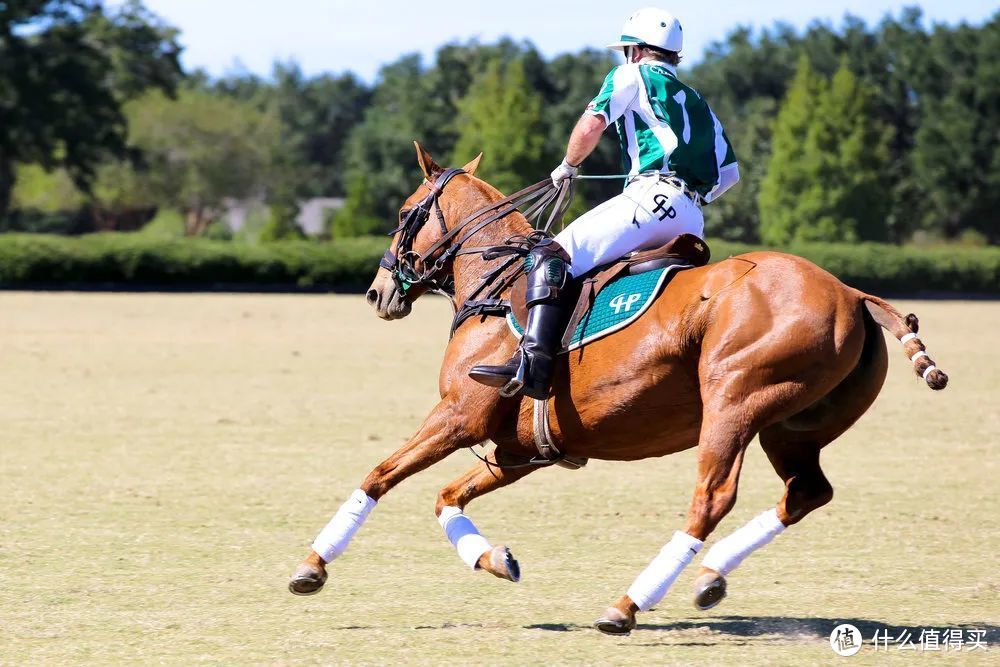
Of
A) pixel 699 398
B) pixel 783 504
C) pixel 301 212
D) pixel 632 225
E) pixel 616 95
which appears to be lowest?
pixel 301 212

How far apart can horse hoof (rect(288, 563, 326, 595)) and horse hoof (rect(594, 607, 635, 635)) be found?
137cm

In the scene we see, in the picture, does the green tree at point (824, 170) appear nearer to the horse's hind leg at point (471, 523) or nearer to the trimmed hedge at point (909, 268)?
the trimmed hedge at point (909, 268)

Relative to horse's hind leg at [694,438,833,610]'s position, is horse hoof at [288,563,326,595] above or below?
below

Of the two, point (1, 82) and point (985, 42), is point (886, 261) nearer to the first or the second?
point (985, 42)

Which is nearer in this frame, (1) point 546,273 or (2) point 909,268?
(1) point 546,273

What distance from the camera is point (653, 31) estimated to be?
682cm

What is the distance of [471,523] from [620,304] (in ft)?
4.29

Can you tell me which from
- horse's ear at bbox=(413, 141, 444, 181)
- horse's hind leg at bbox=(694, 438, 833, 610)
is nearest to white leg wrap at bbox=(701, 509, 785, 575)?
horse's hind leg at bbox=(694, 438, 833, 610)

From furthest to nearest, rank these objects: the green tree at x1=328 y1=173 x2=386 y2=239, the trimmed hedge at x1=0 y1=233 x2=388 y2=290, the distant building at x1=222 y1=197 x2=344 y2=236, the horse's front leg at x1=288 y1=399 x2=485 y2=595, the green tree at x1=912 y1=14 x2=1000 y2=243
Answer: the distant building at x1=222 y1=197 x2=344 y2=236 < the green tree at x1=328 y1=173 x2=386 y2=239 < the green tree at x1=912 y1=14 x2=1000 y2=243 < the trimmed hedge at x1=0 y1=233 x2=388 y2=290 < the horse's front leg at x1=288 y1=399 x2=485 y2=595

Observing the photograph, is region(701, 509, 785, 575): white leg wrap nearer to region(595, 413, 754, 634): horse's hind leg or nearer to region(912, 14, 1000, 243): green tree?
region(595, 413, 754, 634): horse's hind leg

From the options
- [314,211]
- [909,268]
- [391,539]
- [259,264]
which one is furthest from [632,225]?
[314,211]

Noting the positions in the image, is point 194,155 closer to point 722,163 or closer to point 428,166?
point 428,166

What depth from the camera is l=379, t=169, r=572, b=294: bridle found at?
24.4 feet

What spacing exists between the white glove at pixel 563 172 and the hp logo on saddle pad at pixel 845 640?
2.44 m
